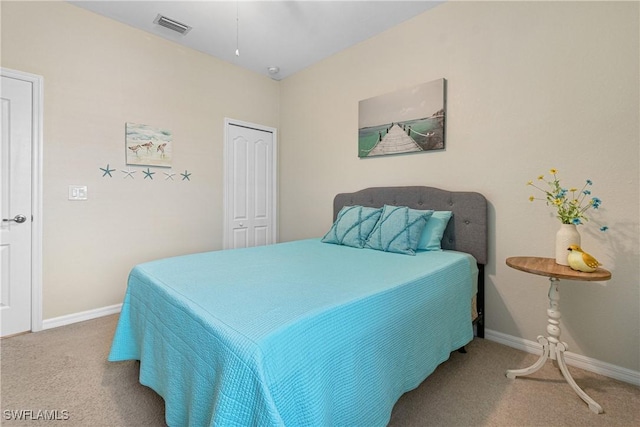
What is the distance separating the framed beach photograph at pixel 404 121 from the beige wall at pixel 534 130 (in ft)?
0.28

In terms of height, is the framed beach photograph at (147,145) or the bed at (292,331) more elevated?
the framed beach photograph at (147,145)

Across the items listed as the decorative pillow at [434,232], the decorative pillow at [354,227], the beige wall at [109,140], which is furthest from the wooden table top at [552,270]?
the beige wall at [109,140]

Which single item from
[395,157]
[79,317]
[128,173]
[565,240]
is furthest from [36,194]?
[565,240]

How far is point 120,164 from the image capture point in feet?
9.25

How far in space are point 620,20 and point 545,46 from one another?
361mm

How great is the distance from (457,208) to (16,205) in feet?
11.4

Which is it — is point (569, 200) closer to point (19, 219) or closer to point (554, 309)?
point (554, 309)

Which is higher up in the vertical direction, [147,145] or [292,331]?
[147,145]

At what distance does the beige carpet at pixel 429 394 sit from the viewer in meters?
1.46

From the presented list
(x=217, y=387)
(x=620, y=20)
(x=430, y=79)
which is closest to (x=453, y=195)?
(x=430, y=79)

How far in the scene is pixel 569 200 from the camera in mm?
1964

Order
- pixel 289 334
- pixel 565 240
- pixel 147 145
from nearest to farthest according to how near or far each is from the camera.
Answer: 1. pixel 289 334
2. pixel 565 240
3. pixel 147 145

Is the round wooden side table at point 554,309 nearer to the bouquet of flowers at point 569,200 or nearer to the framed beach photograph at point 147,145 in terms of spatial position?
the bouquet of flowers at point 569,200

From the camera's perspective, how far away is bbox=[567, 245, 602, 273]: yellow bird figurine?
1.53 metres
